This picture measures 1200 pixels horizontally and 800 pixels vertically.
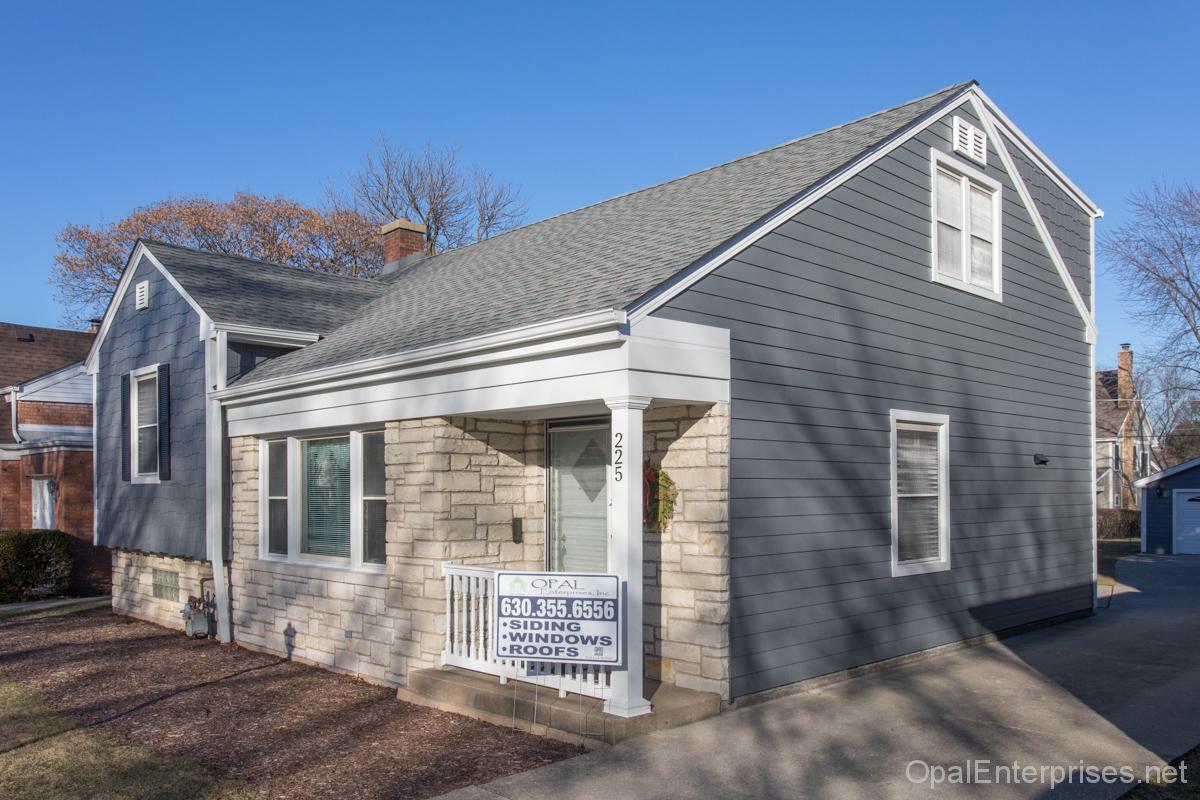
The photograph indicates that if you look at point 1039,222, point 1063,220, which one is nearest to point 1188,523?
point 1063,220

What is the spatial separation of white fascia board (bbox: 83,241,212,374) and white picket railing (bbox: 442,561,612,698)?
5150mm

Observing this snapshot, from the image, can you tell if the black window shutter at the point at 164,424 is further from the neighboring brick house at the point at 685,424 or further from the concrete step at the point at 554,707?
the concrete step at the point at 554,707

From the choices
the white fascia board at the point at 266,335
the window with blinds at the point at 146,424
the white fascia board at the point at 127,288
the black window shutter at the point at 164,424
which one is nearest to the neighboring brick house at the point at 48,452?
the white fascia board at the point at 127,288

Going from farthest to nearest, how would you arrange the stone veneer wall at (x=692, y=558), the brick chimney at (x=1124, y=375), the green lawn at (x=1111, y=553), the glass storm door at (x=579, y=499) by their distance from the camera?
the brick chimney at (x=1124, y=375) < the green lawn at (x=1111, y=553) < the glass storm door at (x=579, y=499) < the stone veneer wall at (x=692, y=558)

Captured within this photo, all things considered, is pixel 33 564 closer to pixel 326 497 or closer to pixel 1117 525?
pixel 326 497

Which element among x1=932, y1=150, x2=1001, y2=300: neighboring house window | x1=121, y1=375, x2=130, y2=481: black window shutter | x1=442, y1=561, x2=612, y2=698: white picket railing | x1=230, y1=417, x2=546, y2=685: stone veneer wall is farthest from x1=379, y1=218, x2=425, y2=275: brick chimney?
x1=442, y1=561, x2=612, y2=698: white picket railing

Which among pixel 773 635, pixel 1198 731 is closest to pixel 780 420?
pixel 773 635

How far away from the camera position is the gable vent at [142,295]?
12.5m

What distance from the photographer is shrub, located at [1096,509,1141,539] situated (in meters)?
34.1

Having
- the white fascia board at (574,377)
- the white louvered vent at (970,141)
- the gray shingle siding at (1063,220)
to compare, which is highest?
the white louvered vent at (970,141)

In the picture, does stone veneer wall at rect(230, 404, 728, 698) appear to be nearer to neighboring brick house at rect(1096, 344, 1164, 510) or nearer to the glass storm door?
the glass storm door

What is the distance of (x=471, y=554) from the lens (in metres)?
8.11

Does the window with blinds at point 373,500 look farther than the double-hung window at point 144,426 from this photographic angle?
No

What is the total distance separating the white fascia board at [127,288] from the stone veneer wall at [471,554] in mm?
3115
